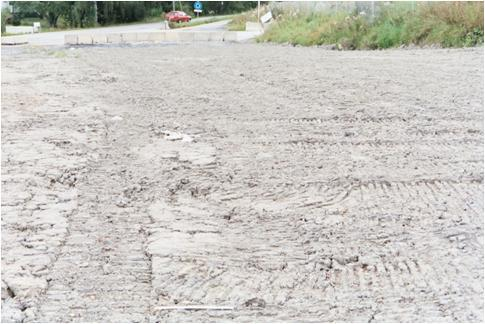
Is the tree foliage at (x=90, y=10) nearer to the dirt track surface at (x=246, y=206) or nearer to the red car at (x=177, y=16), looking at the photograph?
the red car at (x=177, y=16)

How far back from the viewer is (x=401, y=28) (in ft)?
51.2

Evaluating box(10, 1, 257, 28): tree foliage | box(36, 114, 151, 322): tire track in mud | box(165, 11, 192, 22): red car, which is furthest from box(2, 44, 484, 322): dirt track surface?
box(10, 1, 257, 28): tree foliage

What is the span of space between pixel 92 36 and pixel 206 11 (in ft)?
68.6

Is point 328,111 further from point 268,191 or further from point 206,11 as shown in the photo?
point 206,11

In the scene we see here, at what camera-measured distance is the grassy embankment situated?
13.9 metres

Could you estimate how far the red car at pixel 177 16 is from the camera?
3809 centimetres

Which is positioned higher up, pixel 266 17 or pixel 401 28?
pixel 266 17

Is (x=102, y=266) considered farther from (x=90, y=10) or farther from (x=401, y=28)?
(x=90, y=10)

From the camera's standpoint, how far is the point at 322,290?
2.75m

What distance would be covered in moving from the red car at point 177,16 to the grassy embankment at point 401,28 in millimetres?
18796

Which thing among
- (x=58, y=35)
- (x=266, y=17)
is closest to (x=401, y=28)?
(x=266, y=17)

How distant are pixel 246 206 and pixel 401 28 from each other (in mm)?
12931

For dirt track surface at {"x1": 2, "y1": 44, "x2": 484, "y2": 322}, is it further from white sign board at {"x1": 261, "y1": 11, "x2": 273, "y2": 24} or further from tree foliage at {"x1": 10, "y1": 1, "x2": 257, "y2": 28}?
tree foliage at {"x1": 10, "y1": 1, "x2": 257, "y2": 28}

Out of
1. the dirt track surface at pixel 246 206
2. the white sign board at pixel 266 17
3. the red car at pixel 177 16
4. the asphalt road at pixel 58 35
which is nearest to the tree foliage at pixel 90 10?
the red car at pixel 177 16
